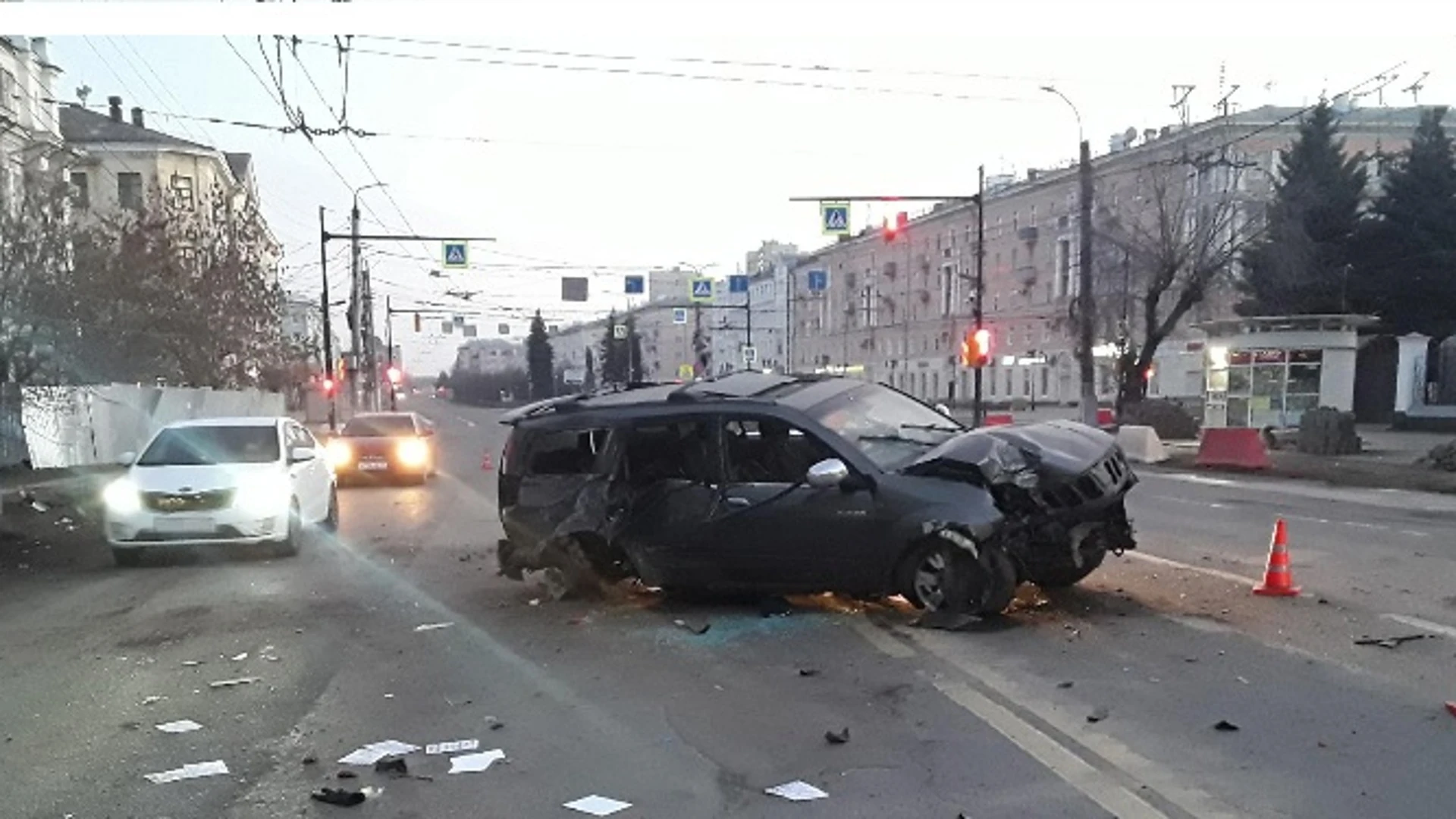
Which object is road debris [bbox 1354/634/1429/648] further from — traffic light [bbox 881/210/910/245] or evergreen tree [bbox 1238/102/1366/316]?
evergreen tree [bbox 1238/102/1366/316]

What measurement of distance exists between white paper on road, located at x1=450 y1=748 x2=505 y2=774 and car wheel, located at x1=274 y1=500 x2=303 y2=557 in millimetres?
7234

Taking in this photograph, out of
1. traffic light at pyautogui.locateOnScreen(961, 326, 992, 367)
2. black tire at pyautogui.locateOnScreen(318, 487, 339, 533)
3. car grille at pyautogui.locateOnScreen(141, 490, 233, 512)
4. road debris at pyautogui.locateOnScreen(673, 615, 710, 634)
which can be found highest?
traffic light at pyautogui.locateOnScreen(961, 326, 992, 367)

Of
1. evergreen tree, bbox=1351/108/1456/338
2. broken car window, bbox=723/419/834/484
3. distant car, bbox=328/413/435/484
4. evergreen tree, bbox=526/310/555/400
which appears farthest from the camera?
evergreen tree, bbox=526/310/555/400

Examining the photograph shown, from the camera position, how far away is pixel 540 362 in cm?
10525

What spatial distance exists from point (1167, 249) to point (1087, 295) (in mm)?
5427

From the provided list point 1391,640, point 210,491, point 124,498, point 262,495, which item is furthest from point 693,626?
point 124,498

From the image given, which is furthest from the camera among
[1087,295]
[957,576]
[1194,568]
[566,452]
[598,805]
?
[1087,295]

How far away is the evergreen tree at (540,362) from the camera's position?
10194 cm

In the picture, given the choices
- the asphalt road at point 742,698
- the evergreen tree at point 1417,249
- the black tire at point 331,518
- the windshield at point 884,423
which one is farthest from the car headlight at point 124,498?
the evergreen tree at point 1417,249

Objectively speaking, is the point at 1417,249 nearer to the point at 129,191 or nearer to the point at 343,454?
the point at 343,454

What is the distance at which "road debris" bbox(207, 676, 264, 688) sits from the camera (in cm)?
660

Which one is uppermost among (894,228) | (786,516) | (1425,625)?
(894,228)

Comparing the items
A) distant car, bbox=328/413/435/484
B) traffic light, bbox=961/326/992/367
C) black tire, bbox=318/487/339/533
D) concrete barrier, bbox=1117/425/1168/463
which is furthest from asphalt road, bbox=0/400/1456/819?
traffic light, bbox=961/326/992/367

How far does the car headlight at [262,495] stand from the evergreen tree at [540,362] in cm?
8841
